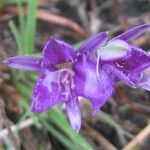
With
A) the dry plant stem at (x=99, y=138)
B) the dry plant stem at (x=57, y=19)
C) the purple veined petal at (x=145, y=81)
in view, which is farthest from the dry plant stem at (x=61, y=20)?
the purple veined petal at (x=145, y=81)

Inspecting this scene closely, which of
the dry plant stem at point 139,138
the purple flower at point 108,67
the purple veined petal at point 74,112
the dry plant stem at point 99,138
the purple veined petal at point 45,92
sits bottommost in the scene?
the dry plant stem at point 99,138

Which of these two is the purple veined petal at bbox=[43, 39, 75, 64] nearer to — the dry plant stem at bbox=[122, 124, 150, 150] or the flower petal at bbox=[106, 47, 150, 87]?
the flower petal at bbox=[106, 47, 150, 87]

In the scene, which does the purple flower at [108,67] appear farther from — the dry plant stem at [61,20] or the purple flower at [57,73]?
the dry plant stem at [61,20]

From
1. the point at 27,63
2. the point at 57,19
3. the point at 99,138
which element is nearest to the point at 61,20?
the point at 57,19

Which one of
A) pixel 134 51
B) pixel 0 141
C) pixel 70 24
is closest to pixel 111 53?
pixel 134 51

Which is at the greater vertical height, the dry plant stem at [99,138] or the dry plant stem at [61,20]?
the dry plant stem at [61,20]

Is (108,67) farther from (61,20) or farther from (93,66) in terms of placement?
(61,20)

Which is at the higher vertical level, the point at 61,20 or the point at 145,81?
the point at 145,81

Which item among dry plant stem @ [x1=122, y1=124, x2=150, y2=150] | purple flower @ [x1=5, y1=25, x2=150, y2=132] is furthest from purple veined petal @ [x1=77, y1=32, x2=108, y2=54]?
dry plant stem @ [x1=122, y1=124, x2=150, y2=150]
